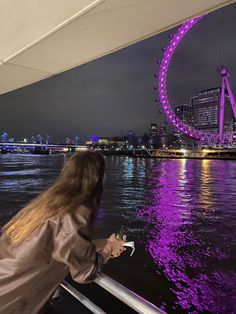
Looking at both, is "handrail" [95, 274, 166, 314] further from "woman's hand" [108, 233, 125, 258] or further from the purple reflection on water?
the purple reflection on water

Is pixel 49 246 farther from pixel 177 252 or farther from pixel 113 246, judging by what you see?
pixel 177 252

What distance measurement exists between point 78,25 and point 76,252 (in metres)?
1.74

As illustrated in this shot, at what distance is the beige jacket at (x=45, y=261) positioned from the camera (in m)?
1.46

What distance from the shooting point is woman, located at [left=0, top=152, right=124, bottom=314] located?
1.47 meters

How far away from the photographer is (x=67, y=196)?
157 cm

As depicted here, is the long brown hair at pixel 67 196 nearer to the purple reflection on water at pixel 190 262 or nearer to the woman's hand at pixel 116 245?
the woman's hand at pixel 116 245

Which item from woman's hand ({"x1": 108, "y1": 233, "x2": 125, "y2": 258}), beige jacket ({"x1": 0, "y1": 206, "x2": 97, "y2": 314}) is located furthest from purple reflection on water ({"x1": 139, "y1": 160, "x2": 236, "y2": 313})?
beige jacket ({"x1": 0, "y1": 206, "x2": 97, "y2": 314})

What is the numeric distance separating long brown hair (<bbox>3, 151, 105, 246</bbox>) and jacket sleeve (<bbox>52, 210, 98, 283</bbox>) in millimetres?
104

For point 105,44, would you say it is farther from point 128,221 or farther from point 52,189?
point 128,221

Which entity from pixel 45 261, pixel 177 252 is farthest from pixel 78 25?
pixel 177 252

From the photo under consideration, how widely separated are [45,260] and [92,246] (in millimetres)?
215

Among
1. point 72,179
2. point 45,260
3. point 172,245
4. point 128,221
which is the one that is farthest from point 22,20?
point 128,221

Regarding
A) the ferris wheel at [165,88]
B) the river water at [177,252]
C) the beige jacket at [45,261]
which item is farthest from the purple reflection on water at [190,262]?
the ferris wheel at [165,88]

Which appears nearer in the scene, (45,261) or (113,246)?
(45,261)
